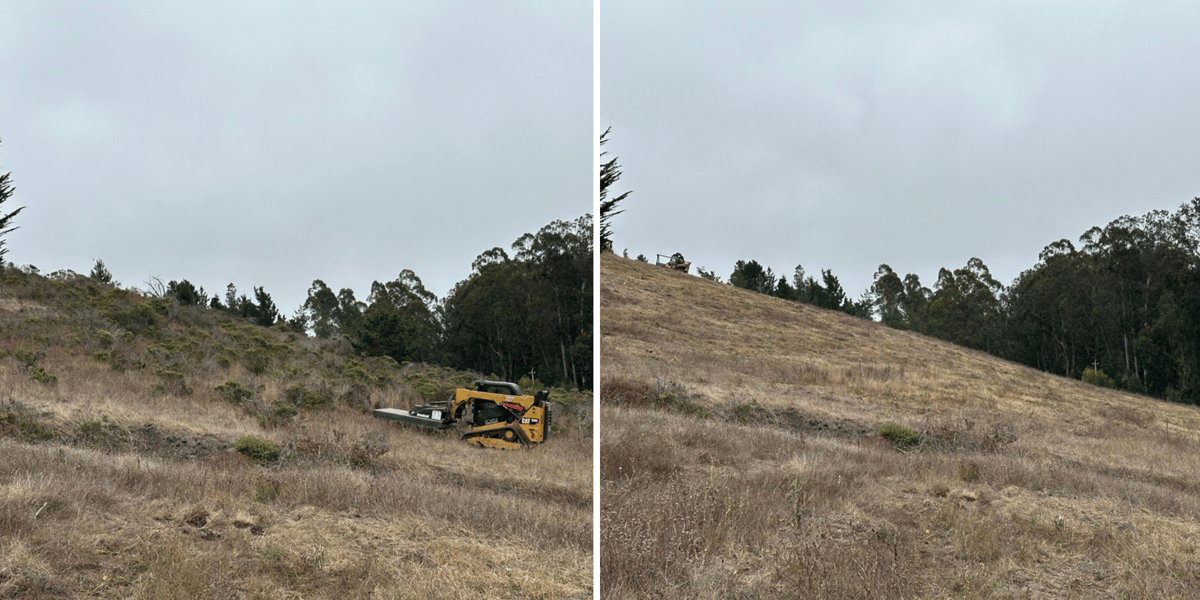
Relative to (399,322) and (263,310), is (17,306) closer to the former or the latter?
(263,310)

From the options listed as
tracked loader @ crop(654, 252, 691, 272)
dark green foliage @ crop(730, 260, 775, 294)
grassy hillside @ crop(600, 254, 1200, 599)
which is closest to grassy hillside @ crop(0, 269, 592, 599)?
grassy hillside @ crop(600, 254, 1200, 599)

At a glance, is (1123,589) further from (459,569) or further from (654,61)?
(654,61)

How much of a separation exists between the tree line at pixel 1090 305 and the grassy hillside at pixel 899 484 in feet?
0.60

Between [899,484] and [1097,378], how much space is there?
1235 mm

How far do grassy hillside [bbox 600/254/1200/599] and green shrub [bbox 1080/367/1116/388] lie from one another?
6 cm

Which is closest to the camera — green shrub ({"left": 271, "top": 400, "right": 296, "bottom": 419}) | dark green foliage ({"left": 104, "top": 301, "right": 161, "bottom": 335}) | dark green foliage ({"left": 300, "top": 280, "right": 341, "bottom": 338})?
green shrub ({"left": 271, "top": 400, "right": 296, "bottom": 419})

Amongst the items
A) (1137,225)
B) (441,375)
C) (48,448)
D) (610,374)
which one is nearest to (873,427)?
(1137,225)

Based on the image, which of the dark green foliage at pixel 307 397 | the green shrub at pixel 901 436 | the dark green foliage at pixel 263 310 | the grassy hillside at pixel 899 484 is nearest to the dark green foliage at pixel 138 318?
the dark green foliage at pixel 263 310

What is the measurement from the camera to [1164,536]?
3.07 meters

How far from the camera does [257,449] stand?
5402mm

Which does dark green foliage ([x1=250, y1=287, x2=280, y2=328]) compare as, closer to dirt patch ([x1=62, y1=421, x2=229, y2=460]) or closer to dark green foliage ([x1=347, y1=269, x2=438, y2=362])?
dark green foliage ([x1=347, y1=269, x2=438, y2=362])

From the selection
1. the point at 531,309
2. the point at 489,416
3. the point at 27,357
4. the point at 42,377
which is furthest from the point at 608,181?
the point at 27,357

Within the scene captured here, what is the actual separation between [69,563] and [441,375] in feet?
11.2

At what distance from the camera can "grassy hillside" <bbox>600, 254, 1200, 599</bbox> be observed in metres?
3.01
